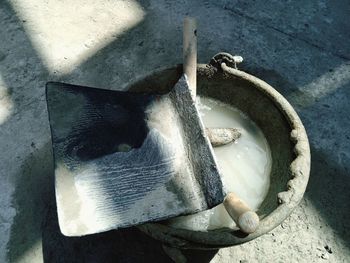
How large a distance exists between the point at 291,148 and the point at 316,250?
65 centimetres

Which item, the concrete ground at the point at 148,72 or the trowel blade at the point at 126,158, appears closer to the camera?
the trowel blade at the point at 126,158

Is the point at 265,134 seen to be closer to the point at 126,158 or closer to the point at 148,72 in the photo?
the point at 126,158

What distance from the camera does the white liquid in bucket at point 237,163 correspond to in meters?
1.87

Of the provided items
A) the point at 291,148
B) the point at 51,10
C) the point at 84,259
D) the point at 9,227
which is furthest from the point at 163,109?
the point at 51,10

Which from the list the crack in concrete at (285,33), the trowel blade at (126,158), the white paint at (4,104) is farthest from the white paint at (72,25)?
the trowel blade at (126,158)

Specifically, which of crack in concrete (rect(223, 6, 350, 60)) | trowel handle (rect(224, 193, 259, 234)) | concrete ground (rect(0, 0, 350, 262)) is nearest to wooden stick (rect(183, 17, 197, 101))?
trowel handle (rect(224, 193, 259, 234))

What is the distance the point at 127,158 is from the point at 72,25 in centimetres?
161

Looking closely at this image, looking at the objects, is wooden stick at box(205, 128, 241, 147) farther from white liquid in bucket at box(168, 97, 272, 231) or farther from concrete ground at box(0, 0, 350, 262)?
concrete ground at box(0, 0, 350, 262)

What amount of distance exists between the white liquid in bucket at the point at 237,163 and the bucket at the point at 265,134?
44 mm

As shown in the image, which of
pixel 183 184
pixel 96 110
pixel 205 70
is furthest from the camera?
pixel 205 70

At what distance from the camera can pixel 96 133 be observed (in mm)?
1765

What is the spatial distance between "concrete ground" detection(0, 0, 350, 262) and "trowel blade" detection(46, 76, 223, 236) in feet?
1.39

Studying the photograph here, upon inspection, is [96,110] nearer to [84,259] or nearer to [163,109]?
[163,109]

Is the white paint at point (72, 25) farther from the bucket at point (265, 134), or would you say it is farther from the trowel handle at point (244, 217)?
the trowel handle at point (244, 217)
